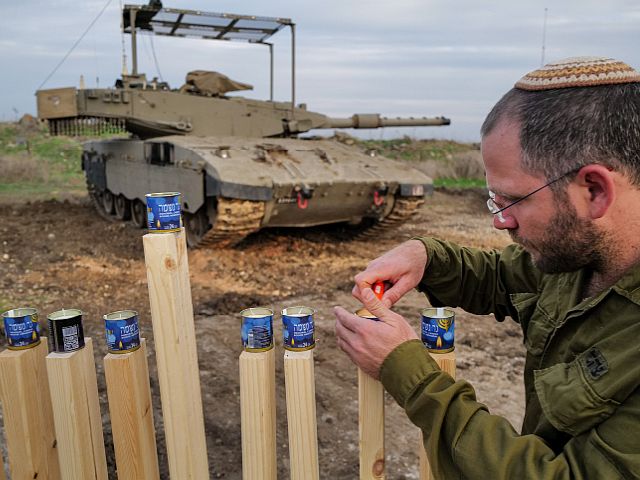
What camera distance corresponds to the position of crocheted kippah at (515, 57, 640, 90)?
4.71 ft

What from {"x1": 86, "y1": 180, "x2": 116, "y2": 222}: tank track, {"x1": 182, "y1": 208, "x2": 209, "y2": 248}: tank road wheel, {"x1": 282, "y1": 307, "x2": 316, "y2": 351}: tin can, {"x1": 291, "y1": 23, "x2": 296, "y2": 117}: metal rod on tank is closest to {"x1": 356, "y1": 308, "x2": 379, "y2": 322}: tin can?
{"x1": 282, "y1": 307, "x2": 316, "y2": 351}: tin can

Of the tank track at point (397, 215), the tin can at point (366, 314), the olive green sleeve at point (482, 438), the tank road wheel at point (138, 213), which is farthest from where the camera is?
the tank road wheel at point (138, 213)

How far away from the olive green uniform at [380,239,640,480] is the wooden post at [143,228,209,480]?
0.75 metres

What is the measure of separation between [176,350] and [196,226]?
6.40m

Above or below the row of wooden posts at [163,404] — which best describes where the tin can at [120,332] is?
above

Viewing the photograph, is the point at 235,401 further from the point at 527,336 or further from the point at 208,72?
the point at 208,72

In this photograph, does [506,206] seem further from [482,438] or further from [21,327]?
[21,327]

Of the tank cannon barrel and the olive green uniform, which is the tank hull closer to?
the tank cannon barrel

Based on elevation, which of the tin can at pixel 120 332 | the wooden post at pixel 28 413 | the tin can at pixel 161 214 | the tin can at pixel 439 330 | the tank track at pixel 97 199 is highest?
the tin can at pixel 161 214

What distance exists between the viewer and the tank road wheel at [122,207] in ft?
35.3

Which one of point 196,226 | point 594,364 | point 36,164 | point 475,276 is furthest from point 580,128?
point 36,164

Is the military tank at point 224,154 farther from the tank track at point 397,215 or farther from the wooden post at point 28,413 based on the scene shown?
the wooden post at point 28,413

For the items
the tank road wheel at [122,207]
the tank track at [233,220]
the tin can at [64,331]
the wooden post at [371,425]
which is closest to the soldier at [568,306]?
the wooden post at [371,425]

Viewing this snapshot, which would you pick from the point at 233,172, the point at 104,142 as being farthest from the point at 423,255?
the point at 104,142
